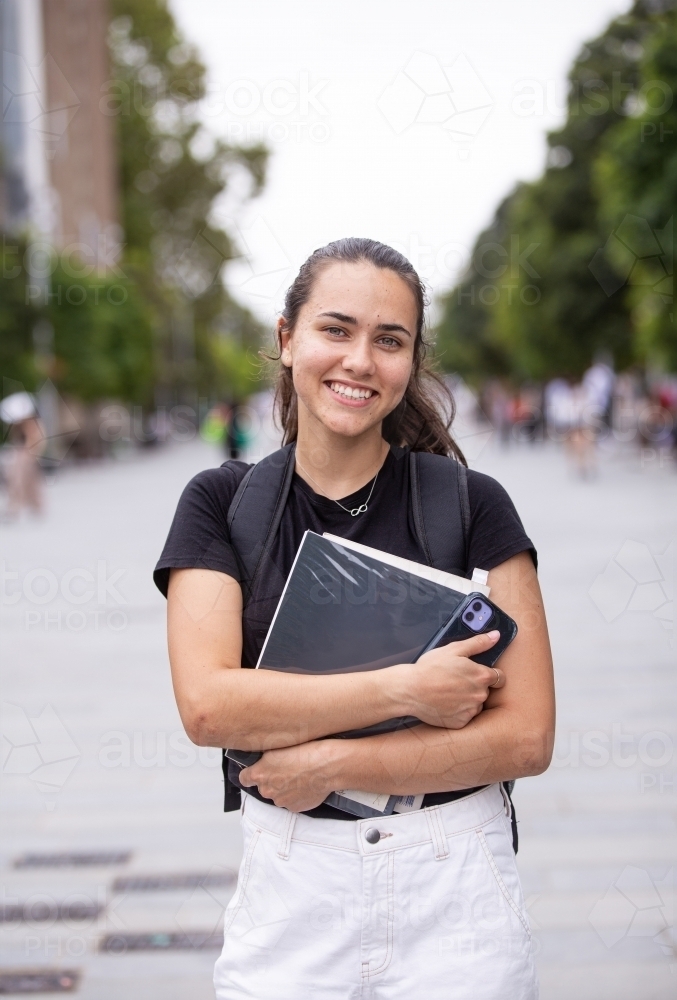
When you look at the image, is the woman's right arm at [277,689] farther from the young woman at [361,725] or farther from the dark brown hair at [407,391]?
the dark brown hair at [407,391]

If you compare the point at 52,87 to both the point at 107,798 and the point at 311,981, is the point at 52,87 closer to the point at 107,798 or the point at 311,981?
the point at 107,798

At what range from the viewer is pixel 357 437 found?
1.85 m

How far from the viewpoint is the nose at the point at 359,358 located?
5.76ft

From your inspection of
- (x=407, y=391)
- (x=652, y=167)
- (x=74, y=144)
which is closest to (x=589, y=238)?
(x=652, y=167)

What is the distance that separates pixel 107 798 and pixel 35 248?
2639 centimetres

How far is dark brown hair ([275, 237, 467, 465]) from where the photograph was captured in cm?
181

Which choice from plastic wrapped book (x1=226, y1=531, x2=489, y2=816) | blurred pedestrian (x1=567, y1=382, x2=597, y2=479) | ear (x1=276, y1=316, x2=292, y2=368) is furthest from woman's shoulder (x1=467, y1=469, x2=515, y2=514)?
blurred pedestrian (x1=567, y1=382, x2=597, y2=479)

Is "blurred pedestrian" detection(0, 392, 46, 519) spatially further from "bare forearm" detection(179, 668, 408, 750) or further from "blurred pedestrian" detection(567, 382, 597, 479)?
"bare forearm" detection(179, 668, 408, 750)

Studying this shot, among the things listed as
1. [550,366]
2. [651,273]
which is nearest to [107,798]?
[651,273]

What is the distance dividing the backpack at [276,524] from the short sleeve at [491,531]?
14 mm

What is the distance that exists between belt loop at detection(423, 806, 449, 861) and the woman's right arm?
5.1 inches

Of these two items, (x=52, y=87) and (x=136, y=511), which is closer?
(x=136, y=511)

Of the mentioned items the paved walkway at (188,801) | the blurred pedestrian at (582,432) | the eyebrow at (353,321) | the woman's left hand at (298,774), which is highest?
the eyebrow at (353,321)

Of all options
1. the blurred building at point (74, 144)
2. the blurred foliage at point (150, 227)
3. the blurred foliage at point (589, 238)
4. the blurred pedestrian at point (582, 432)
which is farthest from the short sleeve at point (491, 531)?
the blurred building at point (74, 144)
